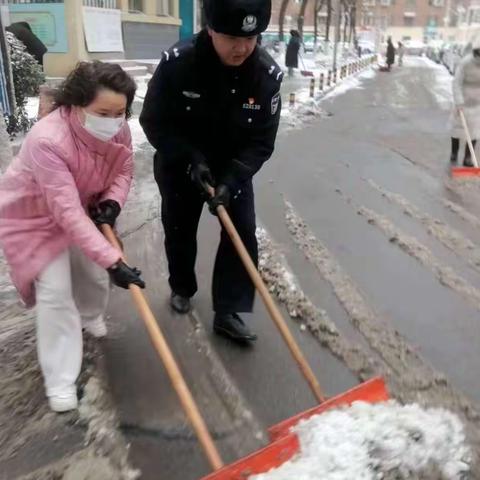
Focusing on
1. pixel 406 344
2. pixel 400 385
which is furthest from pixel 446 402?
pixel 406 344

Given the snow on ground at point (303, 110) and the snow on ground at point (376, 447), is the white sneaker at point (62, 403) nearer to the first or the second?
the snow on ground at point (376, 447)

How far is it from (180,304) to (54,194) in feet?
4.81

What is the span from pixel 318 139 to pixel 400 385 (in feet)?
27.6

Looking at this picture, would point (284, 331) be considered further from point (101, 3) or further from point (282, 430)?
point (101, 3)

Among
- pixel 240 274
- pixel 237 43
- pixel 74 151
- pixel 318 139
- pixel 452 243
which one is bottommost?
pixel 318 139

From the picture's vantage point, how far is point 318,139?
11172mm

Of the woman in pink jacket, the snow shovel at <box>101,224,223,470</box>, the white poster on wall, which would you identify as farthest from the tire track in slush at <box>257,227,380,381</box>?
the white poster on wall

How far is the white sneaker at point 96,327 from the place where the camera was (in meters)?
3.49

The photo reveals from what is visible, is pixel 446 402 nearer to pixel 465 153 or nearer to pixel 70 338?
pixel 70 338

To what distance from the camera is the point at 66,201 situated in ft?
8.55

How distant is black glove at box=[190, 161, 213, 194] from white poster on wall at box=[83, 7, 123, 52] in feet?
51.1

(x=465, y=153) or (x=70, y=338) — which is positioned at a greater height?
(x=70, y=338)

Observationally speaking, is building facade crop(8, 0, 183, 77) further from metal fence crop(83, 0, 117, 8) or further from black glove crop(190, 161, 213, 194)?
black glove crop(190, 161, 213, 194)

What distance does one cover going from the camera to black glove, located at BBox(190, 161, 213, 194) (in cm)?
312
